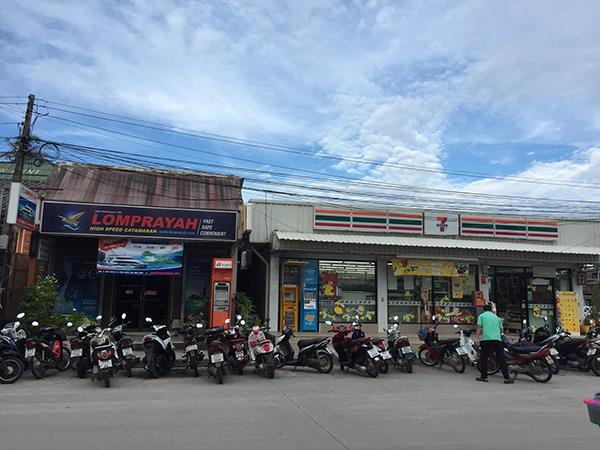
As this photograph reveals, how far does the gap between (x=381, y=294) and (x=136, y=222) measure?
9.20m

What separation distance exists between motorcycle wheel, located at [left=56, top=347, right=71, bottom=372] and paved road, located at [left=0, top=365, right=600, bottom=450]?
1.35 feet

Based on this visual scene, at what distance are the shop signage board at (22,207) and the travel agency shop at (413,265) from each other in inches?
258

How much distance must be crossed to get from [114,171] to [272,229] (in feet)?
21.0

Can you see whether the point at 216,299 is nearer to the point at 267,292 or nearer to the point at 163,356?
the point at 267,292

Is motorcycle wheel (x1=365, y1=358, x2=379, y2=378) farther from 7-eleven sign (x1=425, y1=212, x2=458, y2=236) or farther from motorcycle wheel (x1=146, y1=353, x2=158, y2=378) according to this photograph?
7-eleven sign (x1=425, y1=212, x2=458, y2=236)

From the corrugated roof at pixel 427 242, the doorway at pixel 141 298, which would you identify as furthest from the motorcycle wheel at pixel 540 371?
the doorway at pixel 141 298

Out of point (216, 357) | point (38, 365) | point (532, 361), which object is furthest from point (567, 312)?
point (38, 365)

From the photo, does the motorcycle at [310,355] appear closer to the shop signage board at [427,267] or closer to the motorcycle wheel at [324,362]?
the motorcycle wheel at [324,362]

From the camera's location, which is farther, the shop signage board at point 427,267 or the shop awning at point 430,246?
the shop signage board at point 427,267

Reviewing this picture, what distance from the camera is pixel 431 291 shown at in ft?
62.1

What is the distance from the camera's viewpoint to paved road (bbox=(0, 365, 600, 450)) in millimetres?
5617

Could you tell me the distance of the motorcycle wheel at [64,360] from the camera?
10.4 metres

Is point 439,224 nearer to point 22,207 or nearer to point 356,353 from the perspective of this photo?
point 356,353

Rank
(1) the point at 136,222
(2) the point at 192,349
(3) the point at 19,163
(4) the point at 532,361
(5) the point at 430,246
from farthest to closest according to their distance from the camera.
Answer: (5) the point at 430,246 → (1) the point at 136,222 → (3) the point at 19,163 → (4) the point at 532,361 → (2) the point at 192,349
